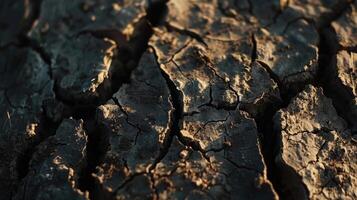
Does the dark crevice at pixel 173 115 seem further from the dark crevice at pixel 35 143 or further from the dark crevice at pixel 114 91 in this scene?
the dark crevice at pixel 35 143

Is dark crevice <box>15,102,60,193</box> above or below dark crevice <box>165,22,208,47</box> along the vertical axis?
below

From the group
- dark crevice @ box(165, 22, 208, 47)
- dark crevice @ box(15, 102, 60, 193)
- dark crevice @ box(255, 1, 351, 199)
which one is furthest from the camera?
dark crevice @ box(165, 22, 208, 47)

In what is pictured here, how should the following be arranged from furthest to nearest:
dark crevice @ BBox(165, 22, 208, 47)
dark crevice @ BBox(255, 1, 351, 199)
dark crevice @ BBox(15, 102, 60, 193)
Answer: dark crevice @ BBox(165, 22, 208, 47)
dark crevice @ BBox(15, 102, 60, 193)
dark crevice @ BBox(255, 1, 351, 199)

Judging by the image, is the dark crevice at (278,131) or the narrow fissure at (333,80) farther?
the narrow fissure at (333,80)

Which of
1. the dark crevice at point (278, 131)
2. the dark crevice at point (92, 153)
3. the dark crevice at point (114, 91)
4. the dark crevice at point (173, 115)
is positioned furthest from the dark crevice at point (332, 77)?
the dark crevice at point (92, 153)

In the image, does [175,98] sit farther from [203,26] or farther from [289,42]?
[289,42]

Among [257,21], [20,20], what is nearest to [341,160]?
[257,21]

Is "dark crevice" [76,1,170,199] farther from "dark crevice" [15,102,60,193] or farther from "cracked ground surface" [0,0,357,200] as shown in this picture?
"dark crevice" [15,102,60,193]

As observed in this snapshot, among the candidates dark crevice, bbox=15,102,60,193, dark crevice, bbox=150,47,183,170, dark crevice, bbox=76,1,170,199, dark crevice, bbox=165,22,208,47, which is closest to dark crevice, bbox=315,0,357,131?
dark crevice, bbox=165,22,208,47
